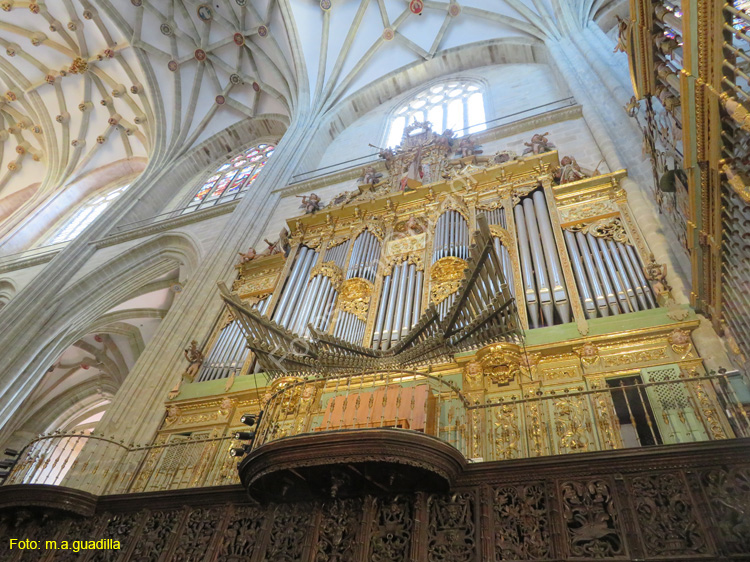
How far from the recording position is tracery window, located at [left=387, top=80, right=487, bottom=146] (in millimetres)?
13633

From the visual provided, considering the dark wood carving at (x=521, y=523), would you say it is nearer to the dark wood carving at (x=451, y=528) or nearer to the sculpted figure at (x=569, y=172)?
the dark wood carving at (x=451, y=528)

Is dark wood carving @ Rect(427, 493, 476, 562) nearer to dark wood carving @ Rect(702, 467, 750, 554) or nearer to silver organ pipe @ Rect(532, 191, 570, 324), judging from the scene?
dark wood carving @ Rect(702, 467, 750, 554)

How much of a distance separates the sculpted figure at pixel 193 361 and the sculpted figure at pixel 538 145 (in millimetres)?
6850

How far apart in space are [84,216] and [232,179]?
602 cm

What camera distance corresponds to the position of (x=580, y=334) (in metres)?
5.79

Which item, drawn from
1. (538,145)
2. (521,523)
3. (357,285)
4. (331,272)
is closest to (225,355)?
(331,272)

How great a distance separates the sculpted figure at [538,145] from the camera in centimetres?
977

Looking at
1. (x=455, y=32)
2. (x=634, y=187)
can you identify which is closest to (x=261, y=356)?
(x=634, y=187)

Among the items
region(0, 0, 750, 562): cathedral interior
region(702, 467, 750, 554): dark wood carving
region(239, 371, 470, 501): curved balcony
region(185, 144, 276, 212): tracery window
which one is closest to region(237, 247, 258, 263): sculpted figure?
region(0, 0, 750, 562): cathedral interior

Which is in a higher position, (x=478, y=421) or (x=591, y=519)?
(x=478, y=421)

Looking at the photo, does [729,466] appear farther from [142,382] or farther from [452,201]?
[142,382]

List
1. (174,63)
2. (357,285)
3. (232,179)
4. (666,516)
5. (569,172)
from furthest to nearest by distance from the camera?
(174,63) < (232,179) < (569,172) < (357,285) < (666,516)

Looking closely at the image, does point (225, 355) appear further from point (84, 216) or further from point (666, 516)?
point (84, 216)

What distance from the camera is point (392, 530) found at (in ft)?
14.1
